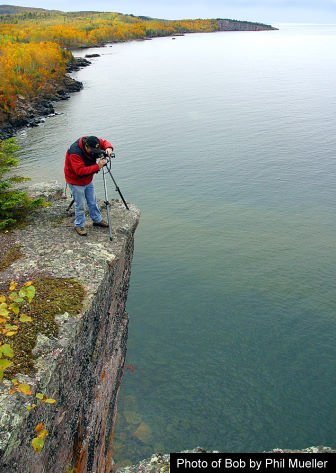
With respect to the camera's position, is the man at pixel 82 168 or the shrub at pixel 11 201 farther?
the shrub at pixel 11 201

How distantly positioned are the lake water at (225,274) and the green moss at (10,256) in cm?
731

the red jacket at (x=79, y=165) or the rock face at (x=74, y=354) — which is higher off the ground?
the red jacket at (x=79, y=165)

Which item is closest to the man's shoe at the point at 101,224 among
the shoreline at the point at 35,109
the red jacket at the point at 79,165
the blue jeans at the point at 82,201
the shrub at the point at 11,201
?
the blue jeans at the point at 82,201

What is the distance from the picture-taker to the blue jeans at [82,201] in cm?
1186

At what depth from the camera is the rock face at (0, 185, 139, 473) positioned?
22.0 ft

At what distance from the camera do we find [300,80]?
257 feet

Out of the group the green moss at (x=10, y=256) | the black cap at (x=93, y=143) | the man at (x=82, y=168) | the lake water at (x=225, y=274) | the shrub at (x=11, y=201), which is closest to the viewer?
the green moss at (x=10, y=256)

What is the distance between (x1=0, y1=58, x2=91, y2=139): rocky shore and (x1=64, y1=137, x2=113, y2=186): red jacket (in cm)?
4127

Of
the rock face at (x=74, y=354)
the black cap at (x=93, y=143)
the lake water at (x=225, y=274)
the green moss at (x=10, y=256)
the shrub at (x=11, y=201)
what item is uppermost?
the black cap at (x=93, y=143)

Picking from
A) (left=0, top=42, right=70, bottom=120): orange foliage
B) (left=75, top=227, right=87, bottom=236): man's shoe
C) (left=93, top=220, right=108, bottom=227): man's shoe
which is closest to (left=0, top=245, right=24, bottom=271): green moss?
(left=75, top=227, right=87, bottom=236): man's shoe

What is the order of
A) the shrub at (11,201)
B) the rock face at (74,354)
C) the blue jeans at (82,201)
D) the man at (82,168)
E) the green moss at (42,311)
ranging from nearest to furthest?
the rock face at (74,354) < the green moss at (42,311) < the man at (82,168) < the blue jeans at (82,201) < the shrub at (11,201)

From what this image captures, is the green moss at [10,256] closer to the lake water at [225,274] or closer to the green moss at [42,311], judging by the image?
the green moss at [42,311]

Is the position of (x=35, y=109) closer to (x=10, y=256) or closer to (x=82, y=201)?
(x=82, y=201)

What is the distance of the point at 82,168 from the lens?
11031 millimetres
